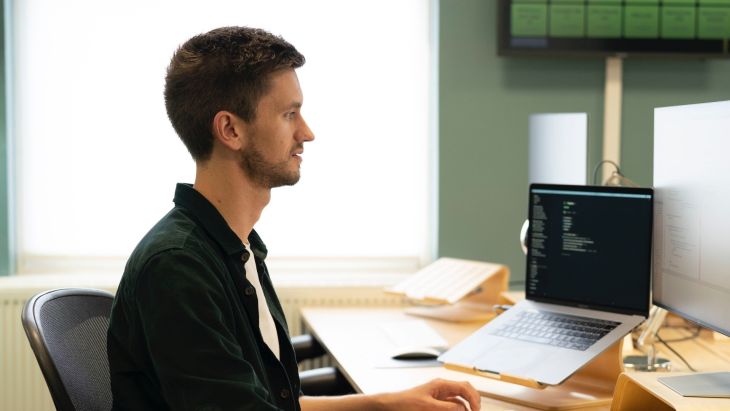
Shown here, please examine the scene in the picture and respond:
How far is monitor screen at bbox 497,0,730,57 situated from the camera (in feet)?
9.87

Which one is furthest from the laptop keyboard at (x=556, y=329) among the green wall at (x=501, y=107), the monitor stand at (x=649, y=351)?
the green wall at (x=501, y=107)

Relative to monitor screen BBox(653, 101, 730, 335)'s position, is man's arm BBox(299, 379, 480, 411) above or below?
below

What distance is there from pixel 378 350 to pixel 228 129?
973 millimetres

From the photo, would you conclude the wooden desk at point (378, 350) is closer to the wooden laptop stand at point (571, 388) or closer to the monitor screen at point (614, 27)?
the wooden laptop stand at point (571, 388)

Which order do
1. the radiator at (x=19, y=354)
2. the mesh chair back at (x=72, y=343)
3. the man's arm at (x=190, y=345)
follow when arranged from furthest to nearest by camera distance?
the radiator at (x=19, y=354) → the mesh chair back at (x=72, y=343) → the man's arm at (x=190, y=345)

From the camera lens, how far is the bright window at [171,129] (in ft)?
10.3

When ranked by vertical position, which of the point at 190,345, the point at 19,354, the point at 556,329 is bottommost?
the point at 19,354

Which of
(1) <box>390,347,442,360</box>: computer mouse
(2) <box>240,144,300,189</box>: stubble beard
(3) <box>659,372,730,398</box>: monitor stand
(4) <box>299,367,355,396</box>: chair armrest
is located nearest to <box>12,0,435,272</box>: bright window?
(4) <box>299,367,355,396</box>: chair armrest

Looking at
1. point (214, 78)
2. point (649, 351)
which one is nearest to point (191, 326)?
point (214, 78)

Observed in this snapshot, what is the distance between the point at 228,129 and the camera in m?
1.54

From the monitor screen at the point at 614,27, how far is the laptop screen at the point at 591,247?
1108mm

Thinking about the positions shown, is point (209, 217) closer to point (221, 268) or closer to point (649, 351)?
point (221, 268)

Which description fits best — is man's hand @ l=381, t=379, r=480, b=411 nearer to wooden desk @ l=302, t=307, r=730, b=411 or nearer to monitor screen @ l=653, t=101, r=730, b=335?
wooden desk @ l=302, t=307, r=730, b=411

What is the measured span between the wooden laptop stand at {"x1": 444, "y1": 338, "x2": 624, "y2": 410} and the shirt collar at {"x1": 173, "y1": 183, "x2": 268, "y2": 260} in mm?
615
